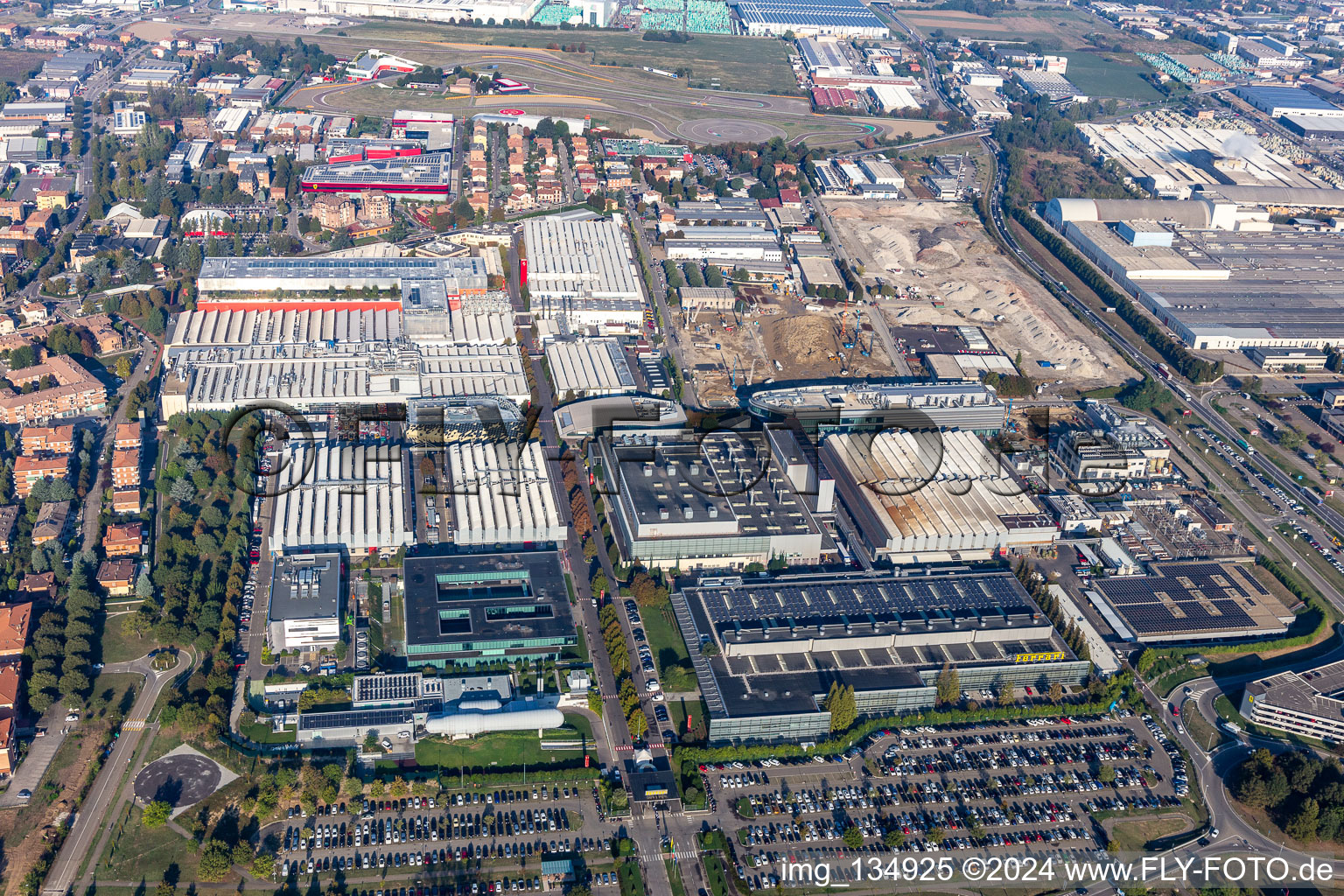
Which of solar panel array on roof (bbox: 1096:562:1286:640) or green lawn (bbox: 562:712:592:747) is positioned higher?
solar panel array on roof (bbox: 1096:562:1286:640)

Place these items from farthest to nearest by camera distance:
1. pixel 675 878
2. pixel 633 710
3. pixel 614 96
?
pixel 614 96, pixel 633 710, pixel 675 878

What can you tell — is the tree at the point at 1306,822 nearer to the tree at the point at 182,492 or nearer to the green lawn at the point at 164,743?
the green lawn at the point at 164,743

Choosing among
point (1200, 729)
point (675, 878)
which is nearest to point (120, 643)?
point (675, 878)

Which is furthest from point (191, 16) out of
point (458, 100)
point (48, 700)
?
point (48, 700)

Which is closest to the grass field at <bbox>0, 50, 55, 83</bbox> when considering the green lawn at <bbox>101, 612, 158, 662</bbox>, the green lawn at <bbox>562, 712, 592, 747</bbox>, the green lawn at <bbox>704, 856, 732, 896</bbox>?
the green lawn at <bbox>101, 612, 158, 662</bbox>

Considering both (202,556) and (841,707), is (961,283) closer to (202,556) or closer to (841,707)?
(841,707)

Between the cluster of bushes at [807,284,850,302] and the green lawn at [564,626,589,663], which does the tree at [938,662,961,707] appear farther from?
the cluster of bushes at [807,284,850,302]

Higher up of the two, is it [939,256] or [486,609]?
[939,256]

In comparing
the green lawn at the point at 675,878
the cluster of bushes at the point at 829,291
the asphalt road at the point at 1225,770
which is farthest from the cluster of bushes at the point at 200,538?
the cluster of bushes at the point at 829,291
